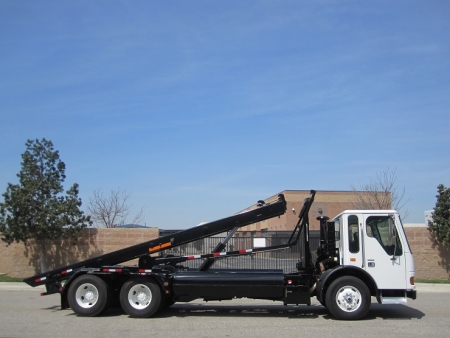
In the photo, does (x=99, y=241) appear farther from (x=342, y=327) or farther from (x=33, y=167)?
(x=342, y=327)

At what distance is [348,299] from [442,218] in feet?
46.3

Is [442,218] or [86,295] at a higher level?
[442,218]

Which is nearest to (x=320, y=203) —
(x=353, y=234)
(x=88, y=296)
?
(x=353, y=234)

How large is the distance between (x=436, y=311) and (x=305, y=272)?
374 centimetres

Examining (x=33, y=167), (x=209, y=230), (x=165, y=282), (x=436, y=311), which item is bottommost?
(x=436, y=311)

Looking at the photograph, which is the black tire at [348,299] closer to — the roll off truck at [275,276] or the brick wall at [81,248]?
the roll off truck at [275,276]

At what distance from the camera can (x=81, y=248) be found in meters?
24.9

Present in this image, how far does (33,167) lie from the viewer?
960 inches

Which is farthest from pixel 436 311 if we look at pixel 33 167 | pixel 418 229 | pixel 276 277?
pixel 33 167

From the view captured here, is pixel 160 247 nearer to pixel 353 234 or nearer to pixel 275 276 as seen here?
pixel 275 276

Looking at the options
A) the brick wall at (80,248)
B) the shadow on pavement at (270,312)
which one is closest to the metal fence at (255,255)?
the brick wall at (80,248)

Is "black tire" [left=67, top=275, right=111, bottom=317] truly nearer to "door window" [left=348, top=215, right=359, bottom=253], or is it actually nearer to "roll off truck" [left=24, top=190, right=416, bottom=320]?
"roll off truck" [left=24, top=190, right=416, bottom=320]

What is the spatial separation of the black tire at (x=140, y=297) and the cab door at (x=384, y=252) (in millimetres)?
4840

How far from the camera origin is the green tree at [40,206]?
A: 23406 millimetres
